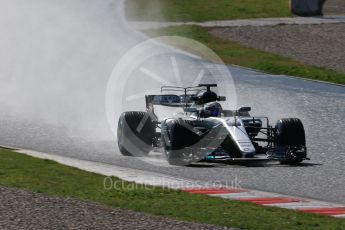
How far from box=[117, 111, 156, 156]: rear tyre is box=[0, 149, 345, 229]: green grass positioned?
204cm

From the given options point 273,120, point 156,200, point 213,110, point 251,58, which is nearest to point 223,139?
point 213,110

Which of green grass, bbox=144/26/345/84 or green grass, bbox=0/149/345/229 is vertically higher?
green grass, bbox=144/26/345/84

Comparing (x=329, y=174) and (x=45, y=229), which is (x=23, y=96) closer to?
(x=329, y=174)

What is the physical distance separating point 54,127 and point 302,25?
18.8m

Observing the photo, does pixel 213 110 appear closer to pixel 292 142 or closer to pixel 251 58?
pixel 292 142

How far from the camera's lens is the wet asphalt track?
55.2ft

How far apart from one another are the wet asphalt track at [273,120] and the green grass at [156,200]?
159 cm

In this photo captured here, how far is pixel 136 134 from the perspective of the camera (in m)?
19.3

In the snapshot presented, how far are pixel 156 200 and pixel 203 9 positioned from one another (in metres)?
28.8

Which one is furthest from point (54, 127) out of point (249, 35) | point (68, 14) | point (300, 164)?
point (249, 35)

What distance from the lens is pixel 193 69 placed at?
104 feet

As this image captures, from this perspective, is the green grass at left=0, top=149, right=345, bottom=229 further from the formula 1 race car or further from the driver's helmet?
the driver's helmet

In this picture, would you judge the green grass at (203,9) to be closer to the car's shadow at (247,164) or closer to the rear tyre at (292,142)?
the car's shadow at (247,164)

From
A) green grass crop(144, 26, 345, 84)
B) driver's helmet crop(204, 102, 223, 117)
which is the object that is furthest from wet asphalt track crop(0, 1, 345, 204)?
driver's helmet crop(204, 102, 223, 117)
